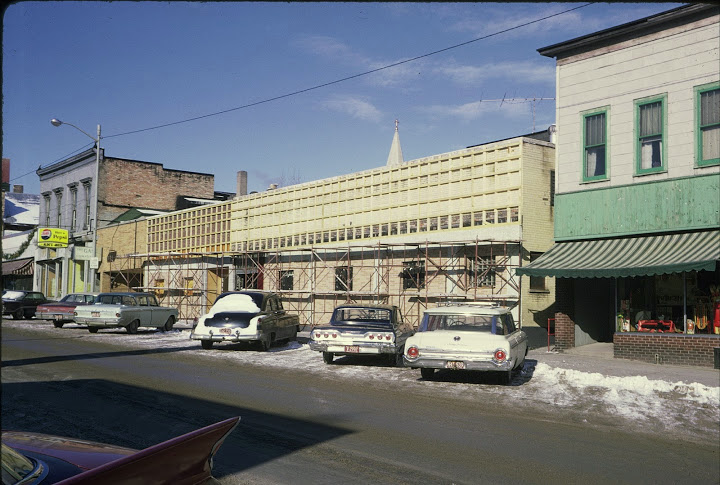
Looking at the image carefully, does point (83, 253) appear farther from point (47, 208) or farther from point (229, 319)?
point (229, 319)

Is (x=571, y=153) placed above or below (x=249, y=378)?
above

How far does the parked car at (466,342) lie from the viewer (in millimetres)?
13109

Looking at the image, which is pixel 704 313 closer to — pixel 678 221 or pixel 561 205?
pixel 678 221

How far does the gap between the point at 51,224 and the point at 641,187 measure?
4744 cm

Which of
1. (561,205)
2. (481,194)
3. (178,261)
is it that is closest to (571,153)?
(561,205)

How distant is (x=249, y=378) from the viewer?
45.7ft

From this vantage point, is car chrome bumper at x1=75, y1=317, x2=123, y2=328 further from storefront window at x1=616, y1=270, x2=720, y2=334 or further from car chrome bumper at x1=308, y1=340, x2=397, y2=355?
storefront window at x1=616, y1=270, x2=720, y2=334

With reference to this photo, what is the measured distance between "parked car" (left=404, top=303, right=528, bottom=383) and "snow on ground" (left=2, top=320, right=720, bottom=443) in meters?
0.46

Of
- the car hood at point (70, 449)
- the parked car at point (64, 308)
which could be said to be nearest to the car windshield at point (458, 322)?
the car hood at point (70, 449)

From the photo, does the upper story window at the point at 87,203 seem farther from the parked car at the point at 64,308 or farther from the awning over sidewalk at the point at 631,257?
the awning over sidewalk at the point at 631,257

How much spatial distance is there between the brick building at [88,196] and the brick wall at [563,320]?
110 ft

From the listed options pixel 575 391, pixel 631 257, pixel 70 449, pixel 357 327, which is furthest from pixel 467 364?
pixel 70 449

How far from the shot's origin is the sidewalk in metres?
14.2

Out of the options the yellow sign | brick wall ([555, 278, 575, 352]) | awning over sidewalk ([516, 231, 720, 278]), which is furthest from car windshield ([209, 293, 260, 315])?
the yellow sign
